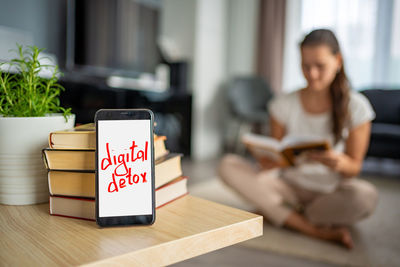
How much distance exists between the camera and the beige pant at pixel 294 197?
4.66 ft

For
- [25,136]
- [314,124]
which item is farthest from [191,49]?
[25,136]

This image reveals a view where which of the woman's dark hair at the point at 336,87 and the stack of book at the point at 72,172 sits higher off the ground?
the woman's dark hair at the point at 336,87

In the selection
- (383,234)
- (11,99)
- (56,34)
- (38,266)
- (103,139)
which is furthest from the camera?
(56,34)

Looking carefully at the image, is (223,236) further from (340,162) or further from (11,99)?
(340,162)

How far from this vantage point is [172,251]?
0.43 metres

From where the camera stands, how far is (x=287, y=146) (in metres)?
1.31

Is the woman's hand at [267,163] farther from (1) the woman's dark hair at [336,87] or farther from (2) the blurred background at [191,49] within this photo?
(2) the blurred background at [191,49]

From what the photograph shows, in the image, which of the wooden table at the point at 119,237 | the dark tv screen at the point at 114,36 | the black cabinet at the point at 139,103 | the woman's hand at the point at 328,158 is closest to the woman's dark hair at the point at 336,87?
the woman's hand at the point at 328,158

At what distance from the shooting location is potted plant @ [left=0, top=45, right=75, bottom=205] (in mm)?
546

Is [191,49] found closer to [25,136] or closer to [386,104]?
[386,104]

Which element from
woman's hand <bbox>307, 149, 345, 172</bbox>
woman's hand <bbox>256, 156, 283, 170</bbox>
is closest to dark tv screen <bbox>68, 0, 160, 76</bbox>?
woman's hand <bbox>256, 156, 283, 170</bbox>

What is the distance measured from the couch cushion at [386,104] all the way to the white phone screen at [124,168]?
10.9ft

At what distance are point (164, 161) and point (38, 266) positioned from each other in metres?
0.25

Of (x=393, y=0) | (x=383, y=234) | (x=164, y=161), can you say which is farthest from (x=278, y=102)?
(x=393, y=0)
